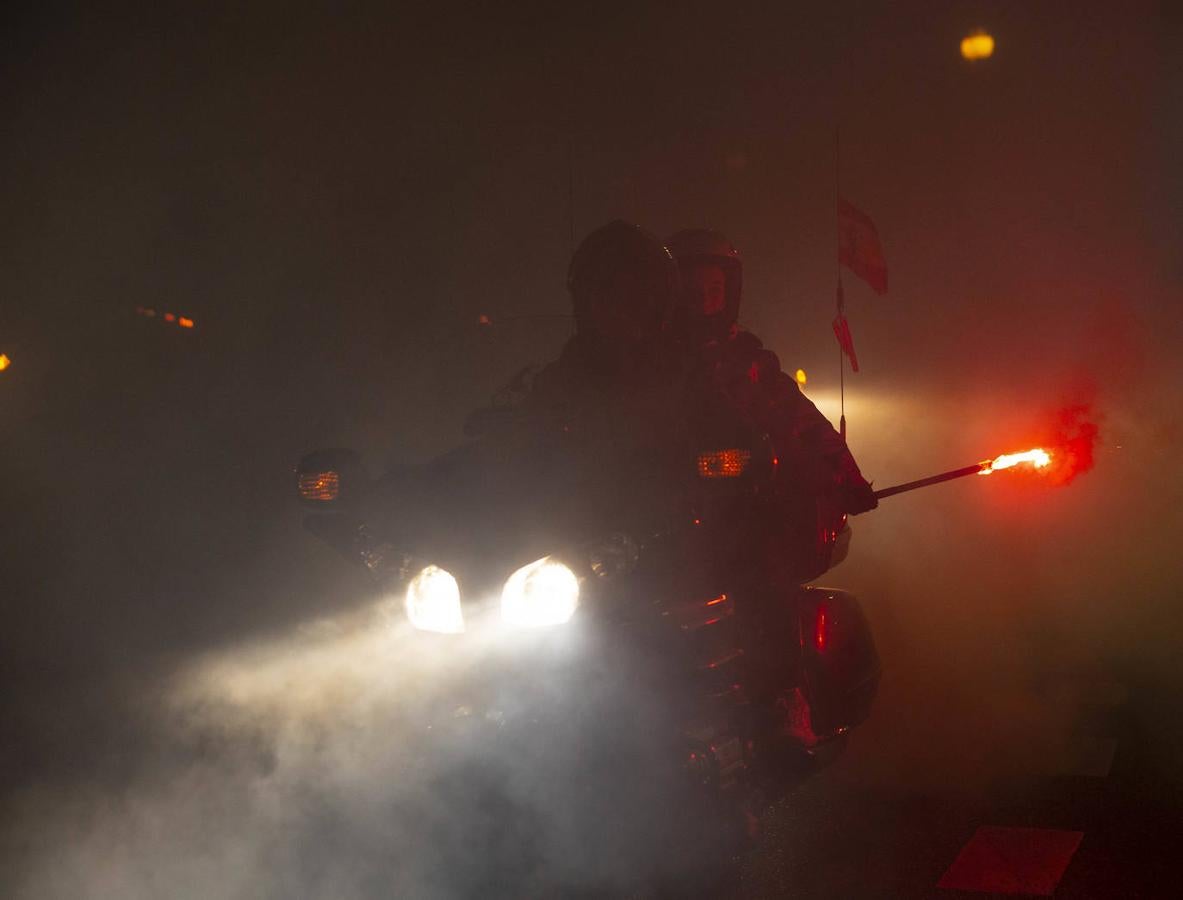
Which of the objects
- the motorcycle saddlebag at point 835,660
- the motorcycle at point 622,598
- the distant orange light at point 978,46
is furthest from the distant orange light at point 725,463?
the distant orange light at point 978,46

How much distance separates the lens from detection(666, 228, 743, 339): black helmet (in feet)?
19.1

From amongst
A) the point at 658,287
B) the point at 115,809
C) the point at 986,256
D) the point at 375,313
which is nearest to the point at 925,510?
the point at 986,256

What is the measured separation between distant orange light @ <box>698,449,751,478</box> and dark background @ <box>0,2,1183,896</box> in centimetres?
240

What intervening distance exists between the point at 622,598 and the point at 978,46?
9033 millimetres

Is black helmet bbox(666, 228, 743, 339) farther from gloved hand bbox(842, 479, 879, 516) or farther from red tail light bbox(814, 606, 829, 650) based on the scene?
red tail light bbox(814, 606, 829, 650)

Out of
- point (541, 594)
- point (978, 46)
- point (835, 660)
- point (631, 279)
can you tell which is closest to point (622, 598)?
point (541, 594)

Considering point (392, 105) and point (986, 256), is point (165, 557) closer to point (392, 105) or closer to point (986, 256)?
point (392, 105)

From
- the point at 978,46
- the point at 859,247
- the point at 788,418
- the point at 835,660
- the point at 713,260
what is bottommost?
the point at 835,660

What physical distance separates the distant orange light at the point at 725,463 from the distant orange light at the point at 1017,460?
2842 millimetres

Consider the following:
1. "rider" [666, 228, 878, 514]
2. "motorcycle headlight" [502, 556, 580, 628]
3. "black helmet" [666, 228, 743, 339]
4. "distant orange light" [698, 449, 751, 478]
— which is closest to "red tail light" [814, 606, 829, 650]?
"rider" [666, 228, 878, 514]

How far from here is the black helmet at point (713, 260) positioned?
583cm

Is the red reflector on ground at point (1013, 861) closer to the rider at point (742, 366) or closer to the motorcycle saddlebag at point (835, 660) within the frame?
the motorcycle saddlebag at point (835, 660)

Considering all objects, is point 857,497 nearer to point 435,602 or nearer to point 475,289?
point 435,602

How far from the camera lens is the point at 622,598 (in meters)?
3.32
